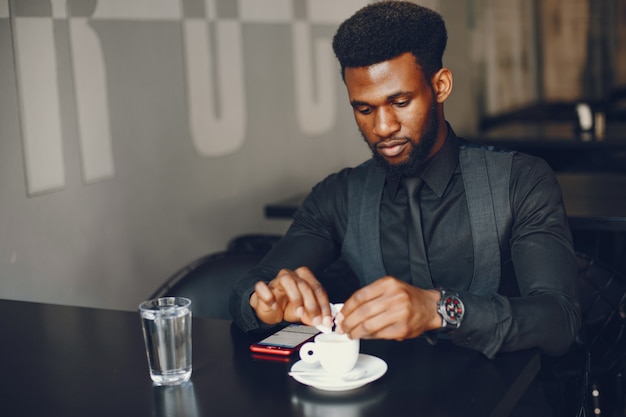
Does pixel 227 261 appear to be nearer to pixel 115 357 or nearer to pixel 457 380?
pixel 115 357

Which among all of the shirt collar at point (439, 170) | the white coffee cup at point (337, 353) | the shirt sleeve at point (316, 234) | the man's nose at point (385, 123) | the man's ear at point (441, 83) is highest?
the man's ear at point (441, 83)

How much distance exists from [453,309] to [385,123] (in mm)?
504

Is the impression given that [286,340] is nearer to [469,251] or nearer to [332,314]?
[332,314]

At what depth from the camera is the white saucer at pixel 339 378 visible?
4.33 feet

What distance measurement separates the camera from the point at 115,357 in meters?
1.54

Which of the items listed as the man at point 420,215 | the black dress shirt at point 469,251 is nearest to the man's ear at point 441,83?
the man at point 420,215

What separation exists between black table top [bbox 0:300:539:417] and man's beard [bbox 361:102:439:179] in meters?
0.46

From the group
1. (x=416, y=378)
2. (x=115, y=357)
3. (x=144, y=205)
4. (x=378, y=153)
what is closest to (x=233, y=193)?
(x=144, y=205)

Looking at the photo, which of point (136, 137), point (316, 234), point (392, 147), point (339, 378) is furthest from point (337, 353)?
point (136, 137)

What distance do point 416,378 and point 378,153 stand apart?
0.64 meters

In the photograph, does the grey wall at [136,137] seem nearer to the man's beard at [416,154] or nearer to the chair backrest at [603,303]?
the man's beard at [416,154]

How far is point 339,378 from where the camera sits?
4.43ft

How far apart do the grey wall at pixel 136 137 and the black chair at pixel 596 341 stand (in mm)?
1390

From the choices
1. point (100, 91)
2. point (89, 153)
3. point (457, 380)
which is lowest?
point (457, 380)
